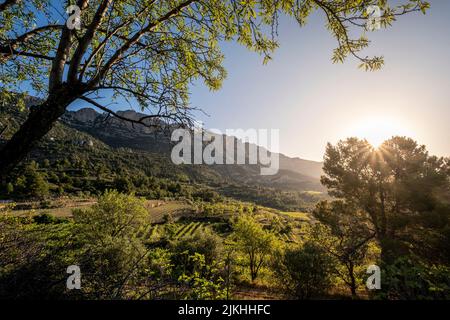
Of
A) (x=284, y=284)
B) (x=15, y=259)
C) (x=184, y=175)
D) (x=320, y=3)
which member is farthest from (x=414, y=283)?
(x=184, y=175)

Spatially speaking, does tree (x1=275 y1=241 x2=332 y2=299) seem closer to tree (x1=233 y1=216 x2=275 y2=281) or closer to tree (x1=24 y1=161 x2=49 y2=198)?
tree (x1=233 y1=216 x2=275 y2=281)

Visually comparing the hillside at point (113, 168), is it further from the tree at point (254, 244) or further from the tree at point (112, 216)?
the tree at point (254, 244)

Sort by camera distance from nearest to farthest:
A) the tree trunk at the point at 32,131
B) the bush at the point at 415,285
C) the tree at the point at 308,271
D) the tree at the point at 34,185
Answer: the tree trunk at the point at 32,131 < the bush at the point at 415,285 < the tree at the point at 308,271 < the tree at the point at 34,185

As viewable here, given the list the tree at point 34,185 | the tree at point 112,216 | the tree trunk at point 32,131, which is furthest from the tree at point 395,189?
the tree at point 34,185

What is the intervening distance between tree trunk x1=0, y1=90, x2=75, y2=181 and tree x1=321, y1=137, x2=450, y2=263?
47.9ft

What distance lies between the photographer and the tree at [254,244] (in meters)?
25.6

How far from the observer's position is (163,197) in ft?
349

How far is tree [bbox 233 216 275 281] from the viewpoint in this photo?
25.6 metres

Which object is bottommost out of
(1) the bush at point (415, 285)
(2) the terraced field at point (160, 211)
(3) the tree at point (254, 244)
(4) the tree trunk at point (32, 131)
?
(2) the terraced field at point (160, 211)

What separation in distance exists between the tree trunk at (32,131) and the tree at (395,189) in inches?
575

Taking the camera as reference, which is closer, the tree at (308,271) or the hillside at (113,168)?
the tree at (308,271)

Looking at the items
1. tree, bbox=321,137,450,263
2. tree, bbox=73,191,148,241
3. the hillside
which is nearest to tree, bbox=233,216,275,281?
tree, bbox=321,137,450,263

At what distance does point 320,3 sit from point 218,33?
5.03 feet
